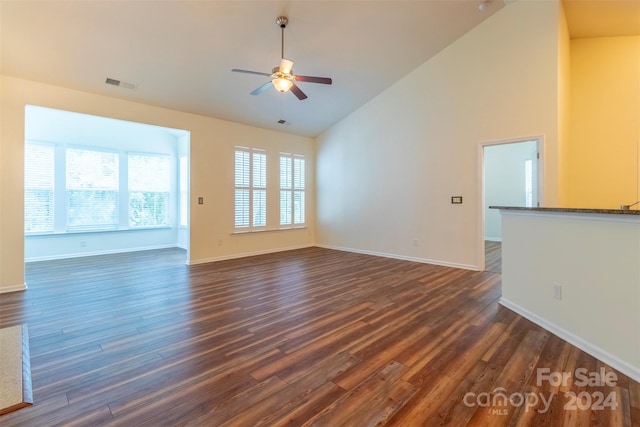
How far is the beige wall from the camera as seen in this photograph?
404cm

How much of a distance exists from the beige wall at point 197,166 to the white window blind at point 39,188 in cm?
247

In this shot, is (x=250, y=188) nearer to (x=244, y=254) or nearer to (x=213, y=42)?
(x=244, y=254)

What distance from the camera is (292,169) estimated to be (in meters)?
7.66

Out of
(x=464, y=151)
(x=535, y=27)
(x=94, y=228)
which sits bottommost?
(x=94, y=228)

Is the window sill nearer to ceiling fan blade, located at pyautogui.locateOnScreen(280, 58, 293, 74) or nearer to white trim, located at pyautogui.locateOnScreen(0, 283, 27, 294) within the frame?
white trim, located at pyautogui.locateOnScreen(0, 283, 27, 294)

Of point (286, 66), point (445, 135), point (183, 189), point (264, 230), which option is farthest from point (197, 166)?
point (445, 135)

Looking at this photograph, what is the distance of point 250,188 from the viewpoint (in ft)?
22.3

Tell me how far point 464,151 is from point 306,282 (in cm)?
362

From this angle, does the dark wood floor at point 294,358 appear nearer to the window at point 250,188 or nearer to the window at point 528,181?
the window at point 250,188

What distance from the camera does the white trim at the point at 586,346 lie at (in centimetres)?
202

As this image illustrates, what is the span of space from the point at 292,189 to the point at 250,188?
127 centimetres

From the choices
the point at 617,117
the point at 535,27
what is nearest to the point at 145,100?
the point at 535,27

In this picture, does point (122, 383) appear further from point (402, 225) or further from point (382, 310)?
point (402, 225)

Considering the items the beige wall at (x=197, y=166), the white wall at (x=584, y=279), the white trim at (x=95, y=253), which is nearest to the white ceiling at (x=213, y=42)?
the beige wall at (x=197, y=166)
